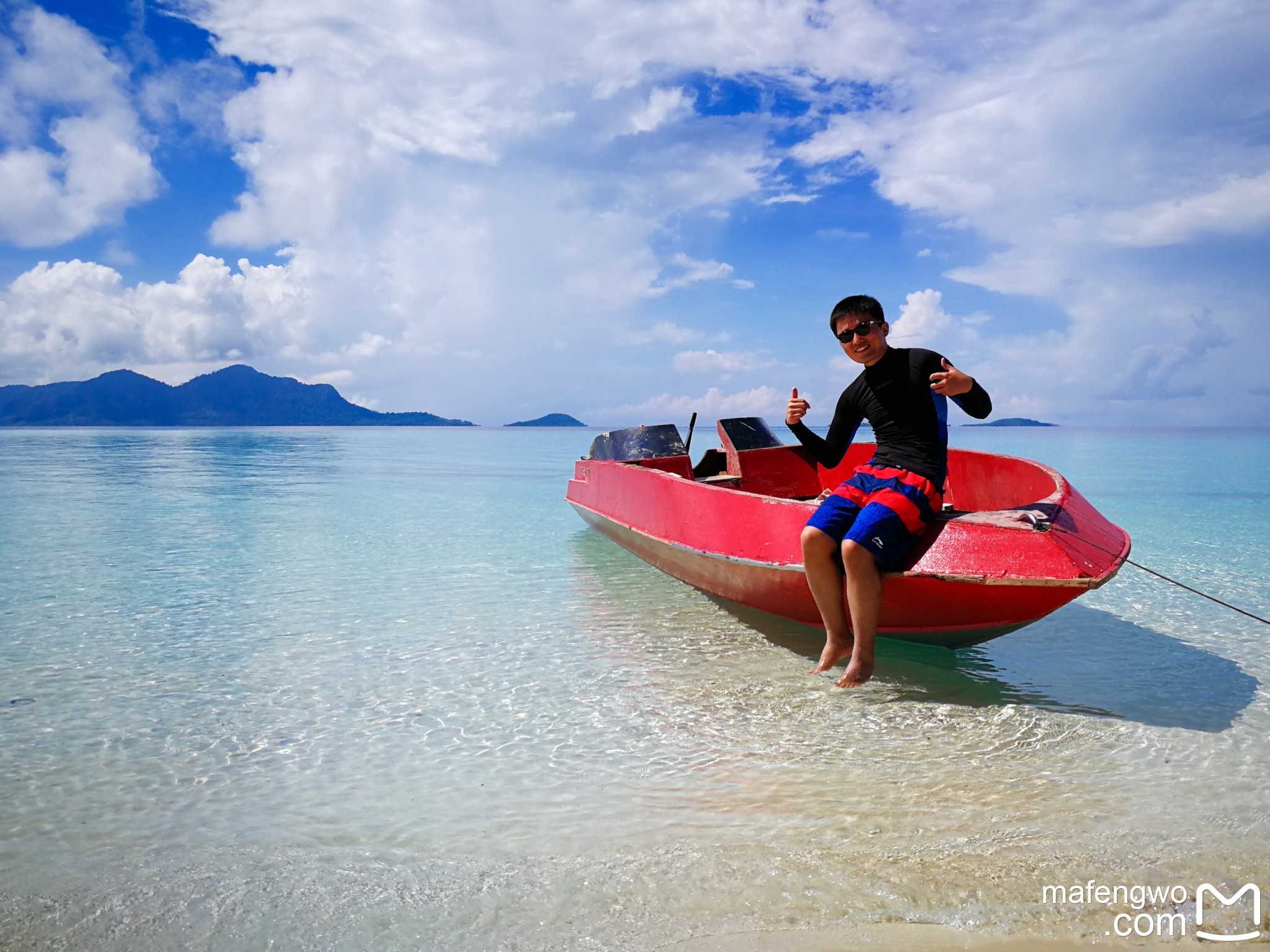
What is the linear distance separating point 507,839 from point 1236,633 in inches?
229

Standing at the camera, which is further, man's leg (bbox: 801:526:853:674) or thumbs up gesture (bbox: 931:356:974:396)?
man's leg (bbox: 801:526:853:674)

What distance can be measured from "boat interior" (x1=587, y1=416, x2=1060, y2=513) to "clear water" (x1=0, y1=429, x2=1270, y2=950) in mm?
1141

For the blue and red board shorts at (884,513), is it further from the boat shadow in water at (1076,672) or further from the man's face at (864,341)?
the boat shadow in water at (1076,672)

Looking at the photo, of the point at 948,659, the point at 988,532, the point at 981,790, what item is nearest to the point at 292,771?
the point at 981,790

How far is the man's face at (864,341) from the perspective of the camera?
4566mm

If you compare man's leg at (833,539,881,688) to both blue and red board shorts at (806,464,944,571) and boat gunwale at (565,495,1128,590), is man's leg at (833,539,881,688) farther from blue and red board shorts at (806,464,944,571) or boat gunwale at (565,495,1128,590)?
boat gunwale at (565,495,1128,590)

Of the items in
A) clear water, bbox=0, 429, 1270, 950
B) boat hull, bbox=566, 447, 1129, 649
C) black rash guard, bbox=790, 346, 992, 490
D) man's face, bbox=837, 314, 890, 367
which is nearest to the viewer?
clear water, bbox=0, 429, 1270, 950

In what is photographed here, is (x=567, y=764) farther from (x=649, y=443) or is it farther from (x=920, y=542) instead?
(x=649, y=443)

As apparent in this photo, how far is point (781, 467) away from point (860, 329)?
4.50 m

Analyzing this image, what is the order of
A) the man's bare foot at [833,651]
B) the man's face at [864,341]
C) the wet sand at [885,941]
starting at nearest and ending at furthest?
the wet sand at [885,941]
the man's face at [864,341]
the man's bare foot at [833,651]

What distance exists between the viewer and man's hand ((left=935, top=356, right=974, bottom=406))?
14.0ft

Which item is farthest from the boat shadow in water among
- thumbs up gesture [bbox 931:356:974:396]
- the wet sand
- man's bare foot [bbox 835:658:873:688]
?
the wet sand
